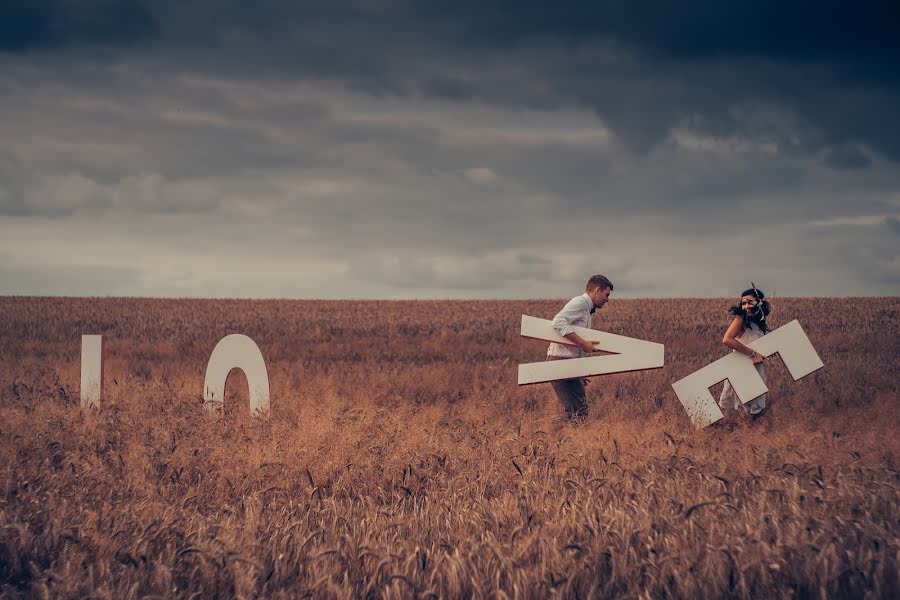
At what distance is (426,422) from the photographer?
9938 mm

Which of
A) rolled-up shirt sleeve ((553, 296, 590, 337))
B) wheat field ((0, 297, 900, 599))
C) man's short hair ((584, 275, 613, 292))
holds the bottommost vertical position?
wheat field ((0, 297, 900, 599))

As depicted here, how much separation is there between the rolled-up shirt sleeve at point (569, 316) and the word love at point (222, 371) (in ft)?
13.2

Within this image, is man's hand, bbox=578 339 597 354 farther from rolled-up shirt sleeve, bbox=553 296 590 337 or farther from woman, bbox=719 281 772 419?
woman, bbox=719 281 772 419

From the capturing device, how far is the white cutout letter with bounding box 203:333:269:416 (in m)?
10.1

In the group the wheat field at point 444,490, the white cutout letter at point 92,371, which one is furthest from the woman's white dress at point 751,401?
the white cutout letter at point 92,371

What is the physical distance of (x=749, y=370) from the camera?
9.31 m

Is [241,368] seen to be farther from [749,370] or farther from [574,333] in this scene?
[749,370]

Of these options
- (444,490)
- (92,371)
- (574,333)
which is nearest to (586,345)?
(574,333)

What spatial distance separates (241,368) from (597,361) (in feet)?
16.4

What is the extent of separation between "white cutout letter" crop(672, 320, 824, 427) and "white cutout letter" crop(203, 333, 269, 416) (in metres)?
5.65

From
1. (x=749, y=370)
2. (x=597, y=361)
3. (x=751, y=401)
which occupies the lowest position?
(x=751, y=401)

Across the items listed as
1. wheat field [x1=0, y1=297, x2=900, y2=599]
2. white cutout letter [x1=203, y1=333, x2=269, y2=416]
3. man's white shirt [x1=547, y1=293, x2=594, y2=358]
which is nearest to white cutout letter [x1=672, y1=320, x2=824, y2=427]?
wheat field [x1=0, y1=297, x2=900, y2=599]

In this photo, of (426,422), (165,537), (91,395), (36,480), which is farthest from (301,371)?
(165,537)

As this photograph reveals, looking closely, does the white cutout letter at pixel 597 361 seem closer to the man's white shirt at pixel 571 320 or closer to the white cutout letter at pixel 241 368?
the man's white shirt at pixel 571 320
